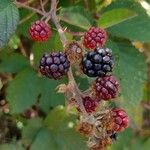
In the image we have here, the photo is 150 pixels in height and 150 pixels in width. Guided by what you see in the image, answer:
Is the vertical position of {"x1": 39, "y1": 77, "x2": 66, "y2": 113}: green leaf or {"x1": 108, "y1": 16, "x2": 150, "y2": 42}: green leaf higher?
{"x1": 108, "y1": 16, "x2": 150, "y2": 42}: green leaf

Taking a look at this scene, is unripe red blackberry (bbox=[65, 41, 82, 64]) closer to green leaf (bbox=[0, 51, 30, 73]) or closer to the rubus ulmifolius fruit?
Answer: the rubus ulmifolius fruit

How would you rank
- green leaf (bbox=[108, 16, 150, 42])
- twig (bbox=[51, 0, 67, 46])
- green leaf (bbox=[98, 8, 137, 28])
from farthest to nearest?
green leaf (bbox=[108, 16, 150, 42]) < green leaf (bbox=[98, 8, 137, 28]) < twig (bbox=[51, 0, 67, 46])

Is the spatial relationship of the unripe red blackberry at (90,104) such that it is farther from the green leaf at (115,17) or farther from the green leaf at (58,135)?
the green leaf at (58,135)

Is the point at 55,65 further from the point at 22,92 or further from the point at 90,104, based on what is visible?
the point at 22,92

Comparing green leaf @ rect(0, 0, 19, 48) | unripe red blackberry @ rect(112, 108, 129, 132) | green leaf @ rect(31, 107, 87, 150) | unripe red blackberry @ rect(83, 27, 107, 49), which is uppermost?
green leaf @ rect(0, 0, 19, 48)

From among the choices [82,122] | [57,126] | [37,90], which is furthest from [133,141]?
[82,122]

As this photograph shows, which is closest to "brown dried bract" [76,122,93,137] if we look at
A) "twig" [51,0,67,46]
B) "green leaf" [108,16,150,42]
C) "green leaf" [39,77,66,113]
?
"twig" [51,0,67,46]

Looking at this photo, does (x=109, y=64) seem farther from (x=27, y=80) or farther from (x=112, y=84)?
(x=27, y=80)

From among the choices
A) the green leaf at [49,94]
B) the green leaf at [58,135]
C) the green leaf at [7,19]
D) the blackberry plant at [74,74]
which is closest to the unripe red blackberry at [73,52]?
the blackberry plant at [74,74]
